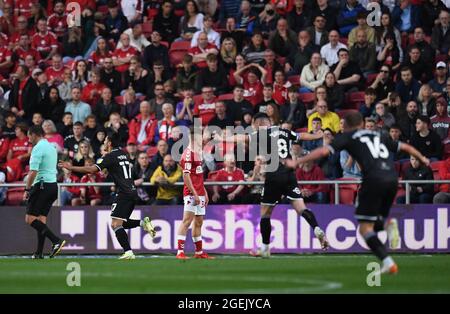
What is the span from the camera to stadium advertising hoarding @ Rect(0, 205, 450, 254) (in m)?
20.5

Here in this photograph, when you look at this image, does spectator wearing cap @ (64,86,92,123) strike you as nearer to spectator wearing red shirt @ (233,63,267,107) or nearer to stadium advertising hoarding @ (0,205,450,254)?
stadium advertising hoarding @ (0,205,450,254)

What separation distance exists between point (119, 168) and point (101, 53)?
7.87 m

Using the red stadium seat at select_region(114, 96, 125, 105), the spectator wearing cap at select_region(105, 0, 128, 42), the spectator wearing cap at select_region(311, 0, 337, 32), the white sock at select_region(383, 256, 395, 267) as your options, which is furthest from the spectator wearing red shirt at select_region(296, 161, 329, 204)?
the white sock at select_region(383, 256, 395, 267)

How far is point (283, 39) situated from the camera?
2477 cm

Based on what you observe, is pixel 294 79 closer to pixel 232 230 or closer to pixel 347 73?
pixel 347 73

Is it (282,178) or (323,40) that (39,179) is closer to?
(282,178)

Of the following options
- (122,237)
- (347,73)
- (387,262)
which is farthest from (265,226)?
(347,73)

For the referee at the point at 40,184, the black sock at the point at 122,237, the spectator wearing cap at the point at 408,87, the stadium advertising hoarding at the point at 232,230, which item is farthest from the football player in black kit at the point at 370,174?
the spectator wearing cap at the point at 408,87

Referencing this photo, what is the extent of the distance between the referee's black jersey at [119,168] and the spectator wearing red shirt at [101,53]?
7533 millimetres

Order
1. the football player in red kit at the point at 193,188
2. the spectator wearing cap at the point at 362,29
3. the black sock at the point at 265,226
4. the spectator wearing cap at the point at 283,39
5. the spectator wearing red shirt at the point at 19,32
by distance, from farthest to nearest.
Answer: the spectator wearing red shirt at the point at 19,32 → the spectator wearing cap at the point at 283,39 → the spectator wearing cap at the point at 362,29 → the football player in red kit at the point at 193,188 → the black sock at the point at 265,226

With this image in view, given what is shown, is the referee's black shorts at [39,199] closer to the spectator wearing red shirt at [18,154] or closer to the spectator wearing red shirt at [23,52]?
the spectator wearing red shirt at [18,154]

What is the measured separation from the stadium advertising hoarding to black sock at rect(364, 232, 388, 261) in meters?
7.36

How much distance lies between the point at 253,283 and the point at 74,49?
15.5 m

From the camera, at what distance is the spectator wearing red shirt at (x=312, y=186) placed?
2102 cm
